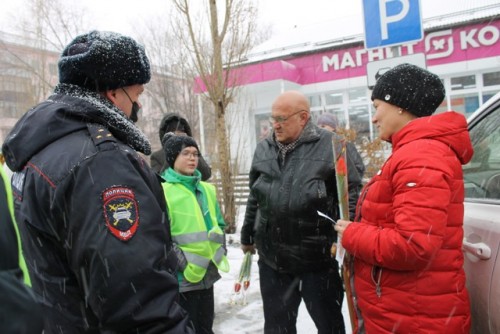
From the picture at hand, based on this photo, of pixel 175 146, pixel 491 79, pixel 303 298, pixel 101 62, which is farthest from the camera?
pixel 491 79

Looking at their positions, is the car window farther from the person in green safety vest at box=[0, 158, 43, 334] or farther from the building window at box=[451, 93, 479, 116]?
the building window at box=[451, 93, 479, 116]

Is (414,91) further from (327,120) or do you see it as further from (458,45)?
Result: (458,45)

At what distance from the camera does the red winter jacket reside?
1714 mm

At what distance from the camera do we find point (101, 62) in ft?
4.44

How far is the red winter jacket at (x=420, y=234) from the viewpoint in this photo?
5.62 ft

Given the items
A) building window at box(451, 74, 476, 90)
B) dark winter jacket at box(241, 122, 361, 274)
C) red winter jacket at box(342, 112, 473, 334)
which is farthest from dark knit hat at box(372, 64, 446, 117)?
building window at box(451, 74, 476, 90)

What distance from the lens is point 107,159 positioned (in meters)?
1.19

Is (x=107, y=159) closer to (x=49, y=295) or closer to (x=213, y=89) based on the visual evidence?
(x=49, y=295)

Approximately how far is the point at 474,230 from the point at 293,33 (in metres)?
18.7

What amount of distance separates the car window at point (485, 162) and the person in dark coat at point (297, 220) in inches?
28.9

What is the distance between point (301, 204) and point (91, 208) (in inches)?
72.0

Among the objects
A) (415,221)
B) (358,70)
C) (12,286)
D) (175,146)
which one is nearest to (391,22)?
(175,146)

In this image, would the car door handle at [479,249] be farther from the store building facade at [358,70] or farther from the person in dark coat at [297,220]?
the store building facade at [358,70]

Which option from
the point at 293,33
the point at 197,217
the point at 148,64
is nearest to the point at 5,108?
the point at 293,33
